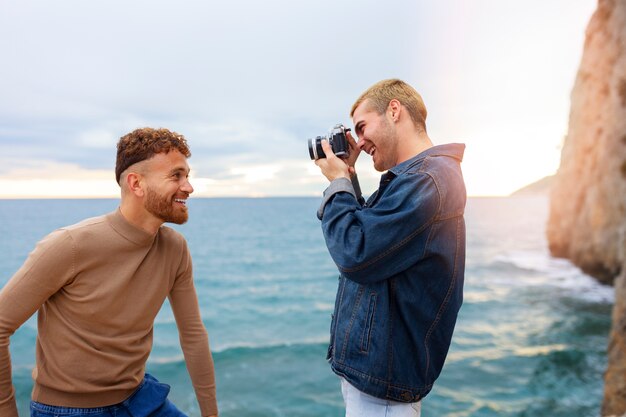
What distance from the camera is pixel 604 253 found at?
707 inches

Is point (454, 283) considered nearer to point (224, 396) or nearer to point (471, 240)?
point (224, 396)

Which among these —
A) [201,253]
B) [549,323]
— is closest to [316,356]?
[549,323]

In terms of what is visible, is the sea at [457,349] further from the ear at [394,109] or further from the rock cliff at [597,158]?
the ear at [394,109]

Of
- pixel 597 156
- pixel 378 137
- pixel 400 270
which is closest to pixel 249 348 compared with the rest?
pixel 378 137

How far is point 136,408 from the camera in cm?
253

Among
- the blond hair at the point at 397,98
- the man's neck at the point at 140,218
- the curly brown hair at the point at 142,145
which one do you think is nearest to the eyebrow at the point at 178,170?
the curly brown hair at the point at 142,145

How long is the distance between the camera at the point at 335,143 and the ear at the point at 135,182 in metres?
0.99

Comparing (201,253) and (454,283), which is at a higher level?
(454,283)

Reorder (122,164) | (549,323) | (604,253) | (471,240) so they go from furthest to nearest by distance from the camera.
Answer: (471,240) < (604,253) < (549,323) < (122,164)

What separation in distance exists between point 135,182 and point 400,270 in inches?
61.8

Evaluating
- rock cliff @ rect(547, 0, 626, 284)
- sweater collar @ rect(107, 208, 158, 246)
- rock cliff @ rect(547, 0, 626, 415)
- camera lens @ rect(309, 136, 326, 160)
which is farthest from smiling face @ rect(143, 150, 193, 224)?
rock cliff @ rect(547, 0, 626, 284)

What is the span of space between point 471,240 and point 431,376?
54.2m

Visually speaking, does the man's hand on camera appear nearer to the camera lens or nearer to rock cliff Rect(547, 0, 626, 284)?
the camera lens

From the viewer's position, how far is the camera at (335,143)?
232 cm
